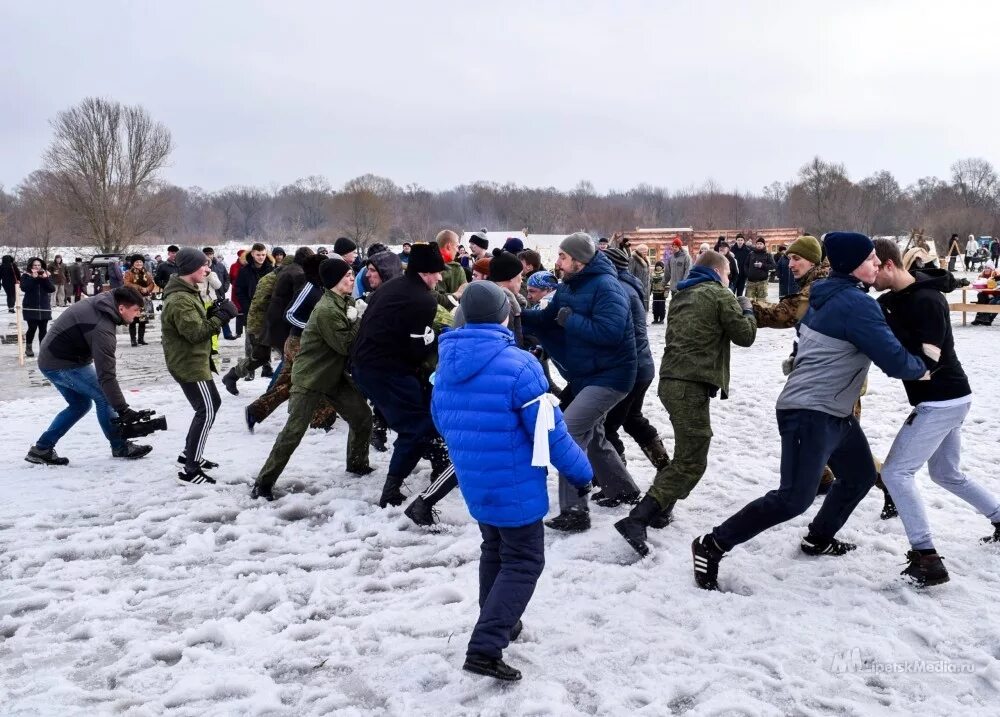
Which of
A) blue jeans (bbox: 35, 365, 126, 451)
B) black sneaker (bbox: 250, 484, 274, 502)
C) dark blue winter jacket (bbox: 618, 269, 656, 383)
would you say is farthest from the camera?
blue jeans (bbox: 35, 365, 126, 451)

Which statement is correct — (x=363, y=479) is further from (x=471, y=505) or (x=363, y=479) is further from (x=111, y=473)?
(x=471, y=505)

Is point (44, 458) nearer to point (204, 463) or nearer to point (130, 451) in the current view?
point (130, 451)

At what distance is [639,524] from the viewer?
14.5ft

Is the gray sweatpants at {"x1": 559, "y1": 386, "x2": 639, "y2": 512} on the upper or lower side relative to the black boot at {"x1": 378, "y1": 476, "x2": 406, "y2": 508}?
upper

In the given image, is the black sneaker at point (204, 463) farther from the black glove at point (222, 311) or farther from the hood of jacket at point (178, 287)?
the hood of jacket at point (178, 287)

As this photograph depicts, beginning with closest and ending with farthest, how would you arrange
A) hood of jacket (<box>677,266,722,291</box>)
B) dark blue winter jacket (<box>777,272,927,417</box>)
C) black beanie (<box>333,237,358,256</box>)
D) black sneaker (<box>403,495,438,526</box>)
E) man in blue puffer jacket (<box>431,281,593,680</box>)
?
man in blue puffer jacket (<box>431,281,593,680</box>)
dark blue winter jacket (<box>777,272,927,417</box>)
hood of jacket (<box>677,266,722,291</box>)
black sneaker (<box>403,495,438,526</box>)
black beanie (<box>333,237,358,256</box>)

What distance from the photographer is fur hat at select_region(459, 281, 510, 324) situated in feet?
10.6

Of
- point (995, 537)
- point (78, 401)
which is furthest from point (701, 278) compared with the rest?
point (78, 401)

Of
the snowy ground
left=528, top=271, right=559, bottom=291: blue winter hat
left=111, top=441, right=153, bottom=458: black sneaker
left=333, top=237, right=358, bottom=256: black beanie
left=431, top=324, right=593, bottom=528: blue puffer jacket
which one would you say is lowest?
the snowy ground

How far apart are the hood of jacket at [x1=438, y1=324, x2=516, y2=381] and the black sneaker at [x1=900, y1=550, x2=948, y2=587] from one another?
7.86ft

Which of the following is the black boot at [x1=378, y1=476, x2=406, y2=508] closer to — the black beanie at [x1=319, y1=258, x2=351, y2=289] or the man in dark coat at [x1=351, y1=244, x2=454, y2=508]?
the man in dark coat at [x1=351, y1=244, x2=454, y2=508]

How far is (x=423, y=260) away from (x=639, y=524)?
217 centimetres

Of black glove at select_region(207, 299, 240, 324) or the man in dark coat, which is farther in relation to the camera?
black glove at select_region(207, 299, 240, 324)

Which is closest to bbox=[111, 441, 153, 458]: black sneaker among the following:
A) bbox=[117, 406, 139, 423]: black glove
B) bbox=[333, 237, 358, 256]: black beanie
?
bbox=[117, 406, 139, 423]: black glove
